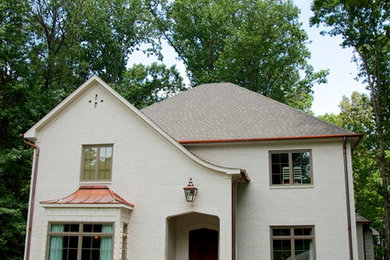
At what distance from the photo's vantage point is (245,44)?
100 feet

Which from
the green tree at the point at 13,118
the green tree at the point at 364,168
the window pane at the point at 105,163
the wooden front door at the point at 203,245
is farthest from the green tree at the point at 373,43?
the green tree at the point at 13,118

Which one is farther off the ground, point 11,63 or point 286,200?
point 11,63

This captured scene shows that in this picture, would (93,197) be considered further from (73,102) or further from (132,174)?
(73,102)

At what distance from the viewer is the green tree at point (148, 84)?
3114 centimetres

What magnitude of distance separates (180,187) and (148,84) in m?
19.2

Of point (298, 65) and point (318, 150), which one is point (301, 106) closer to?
point (298, 65)

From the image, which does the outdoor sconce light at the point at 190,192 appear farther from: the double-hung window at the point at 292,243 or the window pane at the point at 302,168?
the window pane at the point at 302,168

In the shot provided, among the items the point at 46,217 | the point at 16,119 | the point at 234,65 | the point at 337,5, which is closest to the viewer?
the point at 46,217

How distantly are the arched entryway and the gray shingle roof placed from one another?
295 cm

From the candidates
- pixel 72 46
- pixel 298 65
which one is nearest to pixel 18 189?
pixel 72 46

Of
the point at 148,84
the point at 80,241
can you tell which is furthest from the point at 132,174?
the point at 148,84

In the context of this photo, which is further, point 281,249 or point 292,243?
point 281,249

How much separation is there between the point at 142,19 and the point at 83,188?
23.3 m

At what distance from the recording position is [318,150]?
50.6 ft
